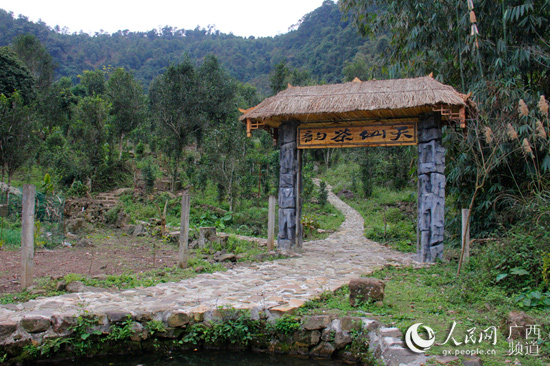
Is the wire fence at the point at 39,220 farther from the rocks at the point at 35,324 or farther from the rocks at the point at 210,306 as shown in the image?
the rocks at the point at 35,324

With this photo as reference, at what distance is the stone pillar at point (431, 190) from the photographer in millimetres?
8023

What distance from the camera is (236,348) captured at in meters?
4.55

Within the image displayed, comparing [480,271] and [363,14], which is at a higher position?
[363,14]

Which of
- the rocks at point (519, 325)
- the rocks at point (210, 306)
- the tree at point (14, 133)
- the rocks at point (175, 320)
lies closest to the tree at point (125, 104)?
the tree at point (14, 133)

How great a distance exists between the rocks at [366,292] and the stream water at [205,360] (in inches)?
32.4

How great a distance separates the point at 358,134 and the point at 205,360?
5.86 m

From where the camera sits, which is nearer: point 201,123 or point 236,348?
point 236,348

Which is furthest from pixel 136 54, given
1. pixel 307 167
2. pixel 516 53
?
pixel 516 53

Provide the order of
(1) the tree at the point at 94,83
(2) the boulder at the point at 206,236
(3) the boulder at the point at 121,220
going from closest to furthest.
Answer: (2) the boulder at the point at 206,236, (3) the boulder at the point at 121,220, (1) the tree at the point at 94,83

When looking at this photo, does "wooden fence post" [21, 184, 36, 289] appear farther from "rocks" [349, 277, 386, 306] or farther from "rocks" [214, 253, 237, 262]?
"rocks" [349, 277, 386, 306]

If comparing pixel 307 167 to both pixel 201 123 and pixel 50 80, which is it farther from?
pixel 50 80

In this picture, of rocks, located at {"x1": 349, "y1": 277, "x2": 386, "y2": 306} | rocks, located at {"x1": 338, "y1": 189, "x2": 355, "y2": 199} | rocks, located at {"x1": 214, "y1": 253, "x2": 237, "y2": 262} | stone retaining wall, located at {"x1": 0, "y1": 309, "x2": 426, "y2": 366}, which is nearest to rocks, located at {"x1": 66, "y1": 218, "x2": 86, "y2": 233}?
rocks, located at {"x1": 214, "y1": 253, "x2": 237, "y2": 262}

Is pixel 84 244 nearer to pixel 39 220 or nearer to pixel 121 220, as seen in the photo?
pixel 39 220

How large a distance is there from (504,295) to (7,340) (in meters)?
5.54
